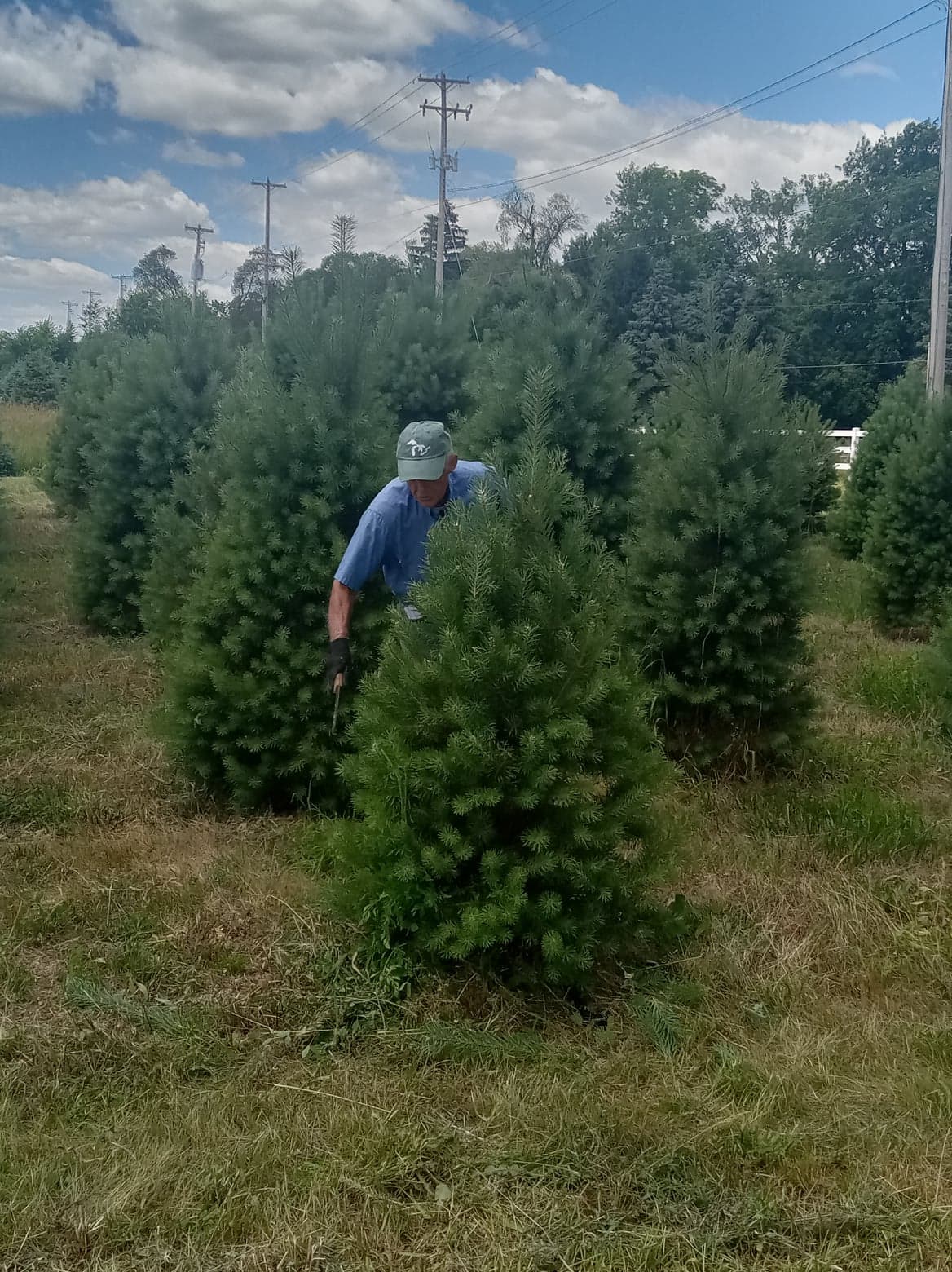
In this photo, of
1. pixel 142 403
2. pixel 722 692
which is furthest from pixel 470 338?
pixel 722 692

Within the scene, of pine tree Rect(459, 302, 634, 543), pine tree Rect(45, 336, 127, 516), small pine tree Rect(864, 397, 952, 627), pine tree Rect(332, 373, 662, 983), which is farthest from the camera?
pine tree Rect(45, 336, 127, 516)

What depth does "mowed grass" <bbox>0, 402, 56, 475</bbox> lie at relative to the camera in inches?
963

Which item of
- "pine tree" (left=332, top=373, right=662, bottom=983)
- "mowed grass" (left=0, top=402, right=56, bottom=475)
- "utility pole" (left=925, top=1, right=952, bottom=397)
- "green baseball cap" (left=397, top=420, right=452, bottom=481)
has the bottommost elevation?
"pine tree" (left=332, top=373, right=662, bottom=983)

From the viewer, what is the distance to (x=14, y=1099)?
3080 mm

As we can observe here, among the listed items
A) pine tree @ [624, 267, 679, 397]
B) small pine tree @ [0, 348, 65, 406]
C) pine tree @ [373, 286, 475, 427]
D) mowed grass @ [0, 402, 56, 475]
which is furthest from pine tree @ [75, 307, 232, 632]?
small pine tree @ [0, 348, 65, 406]

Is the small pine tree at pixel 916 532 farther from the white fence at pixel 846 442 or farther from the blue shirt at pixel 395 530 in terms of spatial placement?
the white fence at pixel 846 442

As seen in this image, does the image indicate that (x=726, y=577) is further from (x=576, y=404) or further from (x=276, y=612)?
(x=276, y=612)

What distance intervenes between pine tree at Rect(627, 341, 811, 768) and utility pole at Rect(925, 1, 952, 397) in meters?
10.2

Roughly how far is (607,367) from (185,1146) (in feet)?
19.4

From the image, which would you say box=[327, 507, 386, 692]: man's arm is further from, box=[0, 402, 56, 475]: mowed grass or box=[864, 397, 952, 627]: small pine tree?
box=[0, 402, 56, 475]: mowed grass

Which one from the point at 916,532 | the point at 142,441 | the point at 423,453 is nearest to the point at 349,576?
the point at 423,453

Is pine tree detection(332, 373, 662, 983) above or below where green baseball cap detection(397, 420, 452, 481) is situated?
below

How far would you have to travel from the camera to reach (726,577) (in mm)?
5883

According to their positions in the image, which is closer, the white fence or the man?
the man
